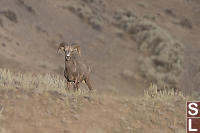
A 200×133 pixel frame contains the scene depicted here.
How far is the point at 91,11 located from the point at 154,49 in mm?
9282

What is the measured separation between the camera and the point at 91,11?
40844 millimetres

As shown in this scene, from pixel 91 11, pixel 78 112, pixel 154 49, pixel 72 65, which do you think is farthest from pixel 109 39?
pixel 78 112

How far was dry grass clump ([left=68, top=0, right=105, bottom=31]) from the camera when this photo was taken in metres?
37.8

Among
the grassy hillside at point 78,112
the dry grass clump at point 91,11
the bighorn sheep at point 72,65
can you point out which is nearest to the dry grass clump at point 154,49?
the dry grass clump at point 91,11

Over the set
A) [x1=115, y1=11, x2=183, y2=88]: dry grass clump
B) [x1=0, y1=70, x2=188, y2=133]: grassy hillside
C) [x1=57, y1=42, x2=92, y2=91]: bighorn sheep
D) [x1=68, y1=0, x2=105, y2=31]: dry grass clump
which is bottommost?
[x1=0, y1=70, x2=188, y2=133]: grassy hillside

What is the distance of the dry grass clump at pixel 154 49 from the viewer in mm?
29953

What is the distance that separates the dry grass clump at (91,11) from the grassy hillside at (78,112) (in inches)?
1122

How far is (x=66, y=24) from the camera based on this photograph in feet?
118

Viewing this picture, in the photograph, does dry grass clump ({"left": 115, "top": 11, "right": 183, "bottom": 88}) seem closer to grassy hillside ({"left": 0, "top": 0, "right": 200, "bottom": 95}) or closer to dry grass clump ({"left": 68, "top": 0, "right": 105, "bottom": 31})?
grassy hillside ({"left": 0, "top": 0, "right": 200, "bottom": 95})

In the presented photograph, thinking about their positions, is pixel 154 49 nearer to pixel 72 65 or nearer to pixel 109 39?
pixel 109 39

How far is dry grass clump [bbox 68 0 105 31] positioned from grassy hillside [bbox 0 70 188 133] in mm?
28486

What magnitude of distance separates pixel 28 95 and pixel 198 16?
40497 mm

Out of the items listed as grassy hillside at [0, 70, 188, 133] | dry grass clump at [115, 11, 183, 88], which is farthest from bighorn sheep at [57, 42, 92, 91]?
dry grass clump at [115, 11, 183, 88]

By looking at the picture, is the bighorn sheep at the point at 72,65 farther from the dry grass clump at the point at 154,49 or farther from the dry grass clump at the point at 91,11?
the dry grass clump at the point at 91,11
